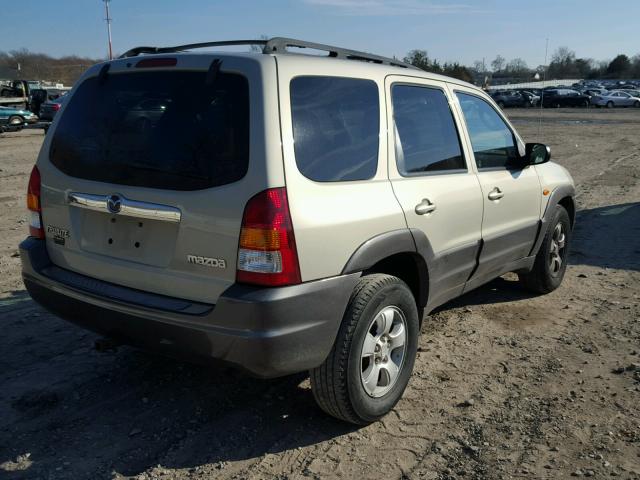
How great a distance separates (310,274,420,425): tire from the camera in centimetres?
302

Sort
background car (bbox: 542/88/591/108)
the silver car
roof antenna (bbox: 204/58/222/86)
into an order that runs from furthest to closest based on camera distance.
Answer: background car (bbox: 542/88/591/108), the silver car, roof antenna (bbox: 204/58/222/86)

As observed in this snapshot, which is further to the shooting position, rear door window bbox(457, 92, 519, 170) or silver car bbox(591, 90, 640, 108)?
silver car bbox(591, 90, 640, 108)

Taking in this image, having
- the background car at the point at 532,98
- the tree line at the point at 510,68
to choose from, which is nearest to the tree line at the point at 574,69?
the tree line at the point at 510,68

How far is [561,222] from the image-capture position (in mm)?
5551

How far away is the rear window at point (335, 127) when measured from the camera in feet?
9.39

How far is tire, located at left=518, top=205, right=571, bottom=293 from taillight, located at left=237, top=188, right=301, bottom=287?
3.28 metres

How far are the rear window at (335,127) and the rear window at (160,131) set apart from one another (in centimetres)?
29

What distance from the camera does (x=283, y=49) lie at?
10.2 ft

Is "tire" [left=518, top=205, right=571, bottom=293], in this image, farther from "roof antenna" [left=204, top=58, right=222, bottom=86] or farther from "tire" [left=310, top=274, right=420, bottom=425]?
"roof antenna" [left=204, top=58, right=222, bottom=86]

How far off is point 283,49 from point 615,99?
175ft

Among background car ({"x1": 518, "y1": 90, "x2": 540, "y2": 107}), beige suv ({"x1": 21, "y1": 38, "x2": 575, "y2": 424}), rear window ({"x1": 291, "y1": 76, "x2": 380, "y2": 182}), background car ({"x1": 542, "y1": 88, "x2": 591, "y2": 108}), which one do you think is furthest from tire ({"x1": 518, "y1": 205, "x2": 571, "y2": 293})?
background car ({"x1": 542, "y1": 88, "x2": 591, "y2": 108})

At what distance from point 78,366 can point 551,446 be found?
2966 mm

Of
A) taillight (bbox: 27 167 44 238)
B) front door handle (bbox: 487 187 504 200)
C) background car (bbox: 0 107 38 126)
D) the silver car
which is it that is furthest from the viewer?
the silver car

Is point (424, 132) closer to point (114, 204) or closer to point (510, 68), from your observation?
point (114, 204)
